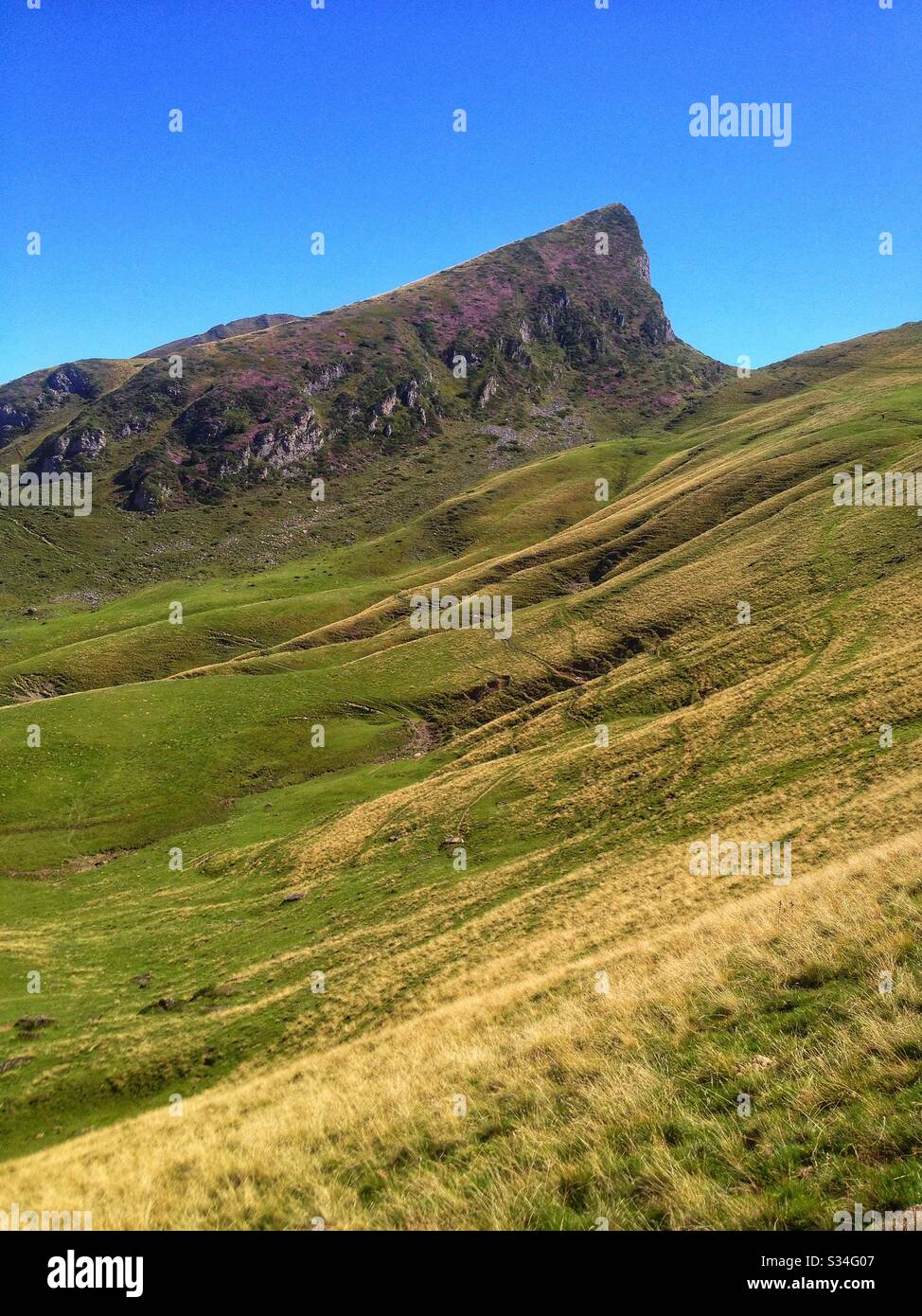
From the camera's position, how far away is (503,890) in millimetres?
34031

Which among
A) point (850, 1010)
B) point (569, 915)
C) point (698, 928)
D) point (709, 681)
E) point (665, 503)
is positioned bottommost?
point (569, 915)

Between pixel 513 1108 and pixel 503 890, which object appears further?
pixel 503 890

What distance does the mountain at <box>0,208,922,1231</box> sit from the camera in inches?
381

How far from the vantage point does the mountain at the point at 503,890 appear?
967 centimetres

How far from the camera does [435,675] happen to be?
75188 mm

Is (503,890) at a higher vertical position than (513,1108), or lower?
lower

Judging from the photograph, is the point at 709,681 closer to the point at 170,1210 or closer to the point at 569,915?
the point at 569,915

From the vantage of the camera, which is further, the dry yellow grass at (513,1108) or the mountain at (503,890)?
the mountain at (503,890)

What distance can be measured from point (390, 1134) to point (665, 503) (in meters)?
111

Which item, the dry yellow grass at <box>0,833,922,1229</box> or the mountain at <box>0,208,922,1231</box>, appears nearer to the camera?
the dry yellow grass at <box>0,833,922,1229</box>

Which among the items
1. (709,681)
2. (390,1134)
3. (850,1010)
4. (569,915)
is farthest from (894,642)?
(390,1134)
